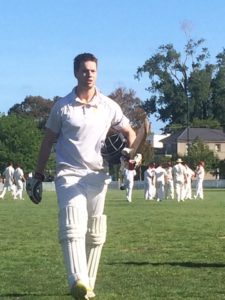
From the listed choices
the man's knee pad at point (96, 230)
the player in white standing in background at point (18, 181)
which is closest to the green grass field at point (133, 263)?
the man's knee pad at point (96, 230)

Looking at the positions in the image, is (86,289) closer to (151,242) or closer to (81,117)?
(81,117)

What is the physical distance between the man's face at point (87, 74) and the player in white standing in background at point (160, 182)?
32623 mm

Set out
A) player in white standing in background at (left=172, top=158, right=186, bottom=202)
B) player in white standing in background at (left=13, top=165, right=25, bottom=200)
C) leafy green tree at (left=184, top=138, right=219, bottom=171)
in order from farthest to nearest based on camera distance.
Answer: leafy green tree at (left=184, top=138, right=219, bottom=171)
player in white standing in background at (left=13, top=165, right=25, bottom=200)
player in white standing in background at (left=172, top=158, right=186, bottom=202)

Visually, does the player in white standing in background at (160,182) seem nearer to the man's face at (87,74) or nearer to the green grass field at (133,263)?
the green grass field at (133,263)

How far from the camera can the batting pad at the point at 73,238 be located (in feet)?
23.6

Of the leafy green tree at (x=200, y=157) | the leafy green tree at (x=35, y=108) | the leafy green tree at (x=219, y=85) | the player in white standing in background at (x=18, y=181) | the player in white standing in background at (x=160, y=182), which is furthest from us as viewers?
the leafy green tree at (x=35, y=108)

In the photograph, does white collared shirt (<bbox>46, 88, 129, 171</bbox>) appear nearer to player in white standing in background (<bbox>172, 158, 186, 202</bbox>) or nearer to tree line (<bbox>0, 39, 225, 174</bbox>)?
player in white standing in background (<bbox>172, 158, 186, 202</bbox>)

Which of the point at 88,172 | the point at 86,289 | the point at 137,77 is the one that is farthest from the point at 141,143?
the point at 137,77

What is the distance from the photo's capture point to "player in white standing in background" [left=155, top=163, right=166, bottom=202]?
4019cm

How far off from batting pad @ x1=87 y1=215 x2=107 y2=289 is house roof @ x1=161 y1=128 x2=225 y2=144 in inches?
4663

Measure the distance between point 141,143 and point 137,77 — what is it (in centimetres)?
11004

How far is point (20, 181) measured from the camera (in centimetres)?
4553

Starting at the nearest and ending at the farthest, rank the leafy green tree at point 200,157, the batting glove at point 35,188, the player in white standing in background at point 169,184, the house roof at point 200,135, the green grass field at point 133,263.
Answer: the batting glove at point 35,188
the green grass field at point 133,263
the player in white standing in background at point 169,184
the leafy green tree at point 200,157
the house roof at point 200,135

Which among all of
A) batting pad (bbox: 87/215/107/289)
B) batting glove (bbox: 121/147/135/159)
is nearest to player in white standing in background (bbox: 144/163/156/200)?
batting pad (bbox: 87/215/107/289)
